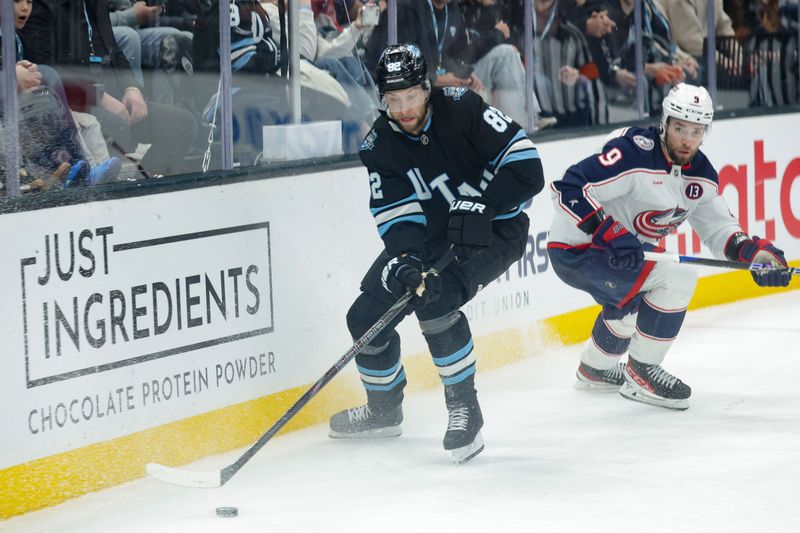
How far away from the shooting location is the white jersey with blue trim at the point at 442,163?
357cm

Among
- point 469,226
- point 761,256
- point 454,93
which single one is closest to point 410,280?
point 469,226

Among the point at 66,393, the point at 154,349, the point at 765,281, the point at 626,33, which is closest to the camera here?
the point at 66,393

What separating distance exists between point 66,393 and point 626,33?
3235 millimetres

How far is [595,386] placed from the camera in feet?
14.7

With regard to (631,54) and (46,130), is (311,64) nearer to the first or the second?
(46,130)

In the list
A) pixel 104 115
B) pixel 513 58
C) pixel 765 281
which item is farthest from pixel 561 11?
pixel 104 115

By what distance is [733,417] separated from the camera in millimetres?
4082

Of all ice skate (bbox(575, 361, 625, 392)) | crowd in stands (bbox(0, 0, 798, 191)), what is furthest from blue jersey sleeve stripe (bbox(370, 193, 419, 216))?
ice skate (bbox(575, 361, 625, 392))

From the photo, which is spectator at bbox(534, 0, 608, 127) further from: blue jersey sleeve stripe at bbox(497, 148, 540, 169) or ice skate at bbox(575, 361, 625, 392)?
blue jersey sleeve stripe at bbox(497, 148, 540, 169)

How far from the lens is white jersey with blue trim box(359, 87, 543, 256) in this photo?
3.57m

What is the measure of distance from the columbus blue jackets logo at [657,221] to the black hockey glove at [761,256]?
18 cm

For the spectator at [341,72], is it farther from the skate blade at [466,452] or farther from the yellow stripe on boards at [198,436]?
the skate blade at [466,452]

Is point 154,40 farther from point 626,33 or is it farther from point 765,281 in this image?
point 626,33

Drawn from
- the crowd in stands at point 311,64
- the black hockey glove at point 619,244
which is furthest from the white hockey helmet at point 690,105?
the crowd in stands at point 311,64
